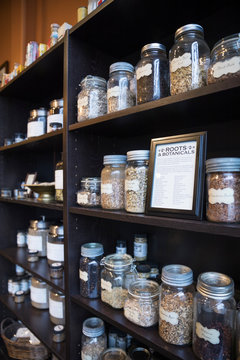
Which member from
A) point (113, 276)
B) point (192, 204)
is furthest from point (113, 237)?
point (192, 204)

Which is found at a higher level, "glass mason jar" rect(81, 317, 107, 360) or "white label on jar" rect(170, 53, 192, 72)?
"white label on jar" rect(170, 53, 192, 72)

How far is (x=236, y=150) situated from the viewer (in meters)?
0.84

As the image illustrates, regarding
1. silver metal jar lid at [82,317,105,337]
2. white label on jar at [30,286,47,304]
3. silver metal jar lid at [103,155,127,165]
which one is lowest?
white label on jar at [30,286,47,304]

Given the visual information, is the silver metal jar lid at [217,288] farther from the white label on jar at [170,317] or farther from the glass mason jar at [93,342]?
the glass mason jar at [93,342]

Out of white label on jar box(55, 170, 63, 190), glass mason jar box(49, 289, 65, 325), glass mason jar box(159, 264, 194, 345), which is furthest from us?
glass mason jar box(49, 289, 65, 325)

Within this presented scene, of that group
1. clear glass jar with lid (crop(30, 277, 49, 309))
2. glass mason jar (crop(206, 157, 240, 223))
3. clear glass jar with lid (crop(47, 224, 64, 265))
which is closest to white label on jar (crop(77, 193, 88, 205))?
clear glass jar with lid (crop(47, 224, 64, 265))

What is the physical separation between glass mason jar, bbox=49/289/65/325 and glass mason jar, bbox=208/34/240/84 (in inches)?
49.2

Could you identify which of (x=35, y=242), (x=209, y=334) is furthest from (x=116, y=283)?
(x=35, y=242)

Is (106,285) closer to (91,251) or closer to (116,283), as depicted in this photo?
(116,283)

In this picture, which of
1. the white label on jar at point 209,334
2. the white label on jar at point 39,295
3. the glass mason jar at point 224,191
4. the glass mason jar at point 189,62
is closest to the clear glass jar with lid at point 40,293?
the white label on jar at point 39,295

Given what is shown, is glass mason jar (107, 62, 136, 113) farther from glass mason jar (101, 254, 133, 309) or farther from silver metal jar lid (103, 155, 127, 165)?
Result: glass mason jar (101, 254, 133, 309)

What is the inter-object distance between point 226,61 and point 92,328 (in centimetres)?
111

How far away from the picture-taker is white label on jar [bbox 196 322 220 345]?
62 centimetres

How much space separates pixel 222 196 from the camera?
0.62m
